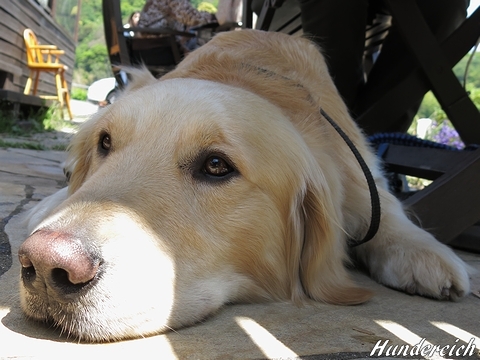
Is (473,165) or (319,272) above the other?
(473,165)

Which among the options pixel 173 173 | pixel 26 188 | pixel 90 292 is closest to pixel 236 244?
pixel 173 173

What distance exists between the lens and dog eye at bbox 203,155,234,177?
6.00 ft

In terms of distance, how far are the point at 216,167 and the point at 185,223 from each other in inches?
9.7

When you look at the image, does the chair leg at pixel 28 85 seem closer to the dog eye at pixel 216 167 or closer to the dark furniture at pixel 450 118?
the dark furniture at pixel 450 118

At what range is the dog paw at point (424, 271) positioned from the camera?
6.55 feet

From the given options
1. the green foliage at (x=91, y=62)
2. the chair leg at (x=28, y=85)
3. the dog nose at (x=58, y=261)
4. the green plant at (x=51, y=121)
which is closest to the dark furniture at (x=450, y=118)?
the dog nose at (x=58, y=261)

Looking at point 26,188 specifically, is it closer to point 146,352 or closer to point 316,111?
point 316,111

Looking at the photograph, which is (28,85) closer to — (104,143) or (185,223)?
(104,143)

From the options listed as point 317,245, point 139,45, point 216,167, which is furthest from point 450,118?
point 139,45

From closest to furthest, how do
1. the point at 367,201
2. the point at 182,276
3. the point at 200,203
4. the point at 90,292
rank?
the point at 90,292, the point at 182,276, the point at 200,203, the point at 367,201

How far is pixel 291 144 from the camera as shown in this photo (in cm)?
205

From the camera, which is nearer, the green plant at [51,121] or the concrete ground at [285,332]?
the concrete ground at [285,332]

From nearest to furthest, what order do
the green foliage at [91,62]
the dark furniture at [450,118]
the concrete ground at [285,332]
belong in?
the concrete ground at [285,332] → the dark furniture at [450,118] → the green foliage at [91,62]

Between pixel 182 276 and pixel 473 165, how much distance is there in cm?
163
